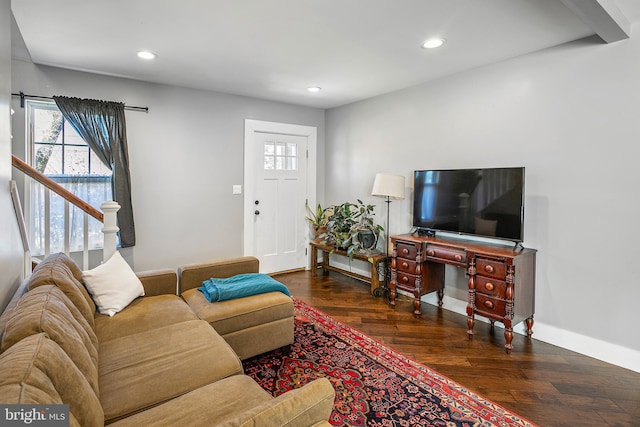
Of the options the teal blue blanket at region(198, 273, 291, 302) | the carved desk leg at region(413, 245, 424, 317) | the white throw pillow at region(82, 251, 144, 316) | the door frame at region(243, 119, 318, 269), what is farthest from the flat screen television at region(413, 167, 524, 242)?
the white throw pillow at region(82, 251, 144, 316)

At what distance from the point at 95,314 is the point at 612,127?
12.7ft

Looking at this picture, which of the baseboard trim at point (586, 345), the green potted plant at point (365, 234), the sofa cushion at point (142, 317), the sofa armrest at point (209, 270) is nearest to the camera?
the sofa cushion at point (142, 317)

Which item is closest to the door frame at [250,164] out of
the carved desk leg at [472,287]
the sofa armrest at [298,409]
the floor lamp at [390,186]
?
the floor lamp at [390,186]

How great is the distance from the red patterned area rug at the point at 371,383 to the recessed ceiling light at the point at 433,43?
247 centimetres

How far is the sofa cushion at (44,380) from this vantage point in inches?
33.4

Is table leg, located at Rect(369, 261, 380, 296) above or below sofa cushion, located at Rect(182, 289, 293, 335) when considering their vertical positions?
below

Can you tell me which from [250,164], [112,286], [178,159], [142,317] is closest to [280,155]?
[250,164]

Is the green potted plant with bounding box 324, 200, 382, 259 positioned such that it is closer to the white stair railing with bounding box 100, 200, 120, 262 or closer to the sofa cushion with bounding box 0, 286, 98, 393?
the white stair railing with bounding box 100, 200, 120, 262

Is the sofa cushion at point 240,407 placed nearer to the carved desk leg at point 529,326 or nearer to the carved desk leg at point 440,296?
the carved desk leg at point 529,326

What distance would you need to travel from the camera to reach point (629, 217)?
7.97ft

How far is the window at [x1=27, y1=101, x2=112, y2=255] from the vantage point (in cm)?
319

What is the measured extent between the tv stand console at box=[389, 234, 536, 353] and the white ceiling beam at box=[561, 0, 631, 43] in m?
1.65

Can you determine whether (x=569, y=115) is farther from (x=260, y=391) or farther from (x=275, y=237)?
(x=275, y=237)

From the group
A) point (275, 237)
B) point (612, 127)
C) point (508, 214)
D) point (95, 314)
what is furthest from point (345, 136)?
point (95, 314)
